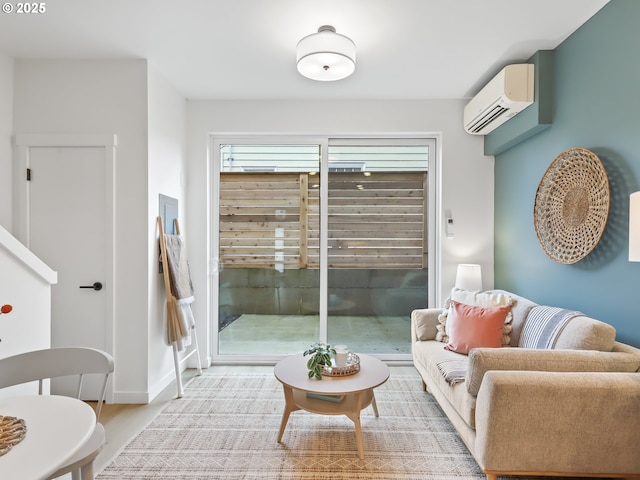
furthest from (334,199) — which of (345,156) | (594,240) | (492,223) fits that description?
(594,240)

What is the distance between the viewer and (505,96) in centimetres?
283

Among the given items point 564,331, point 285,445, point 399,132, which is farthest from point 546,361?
point 399,132

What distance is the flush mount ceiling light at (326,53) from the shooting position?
92.0 inches

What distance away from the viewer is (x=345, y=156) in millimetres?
3947

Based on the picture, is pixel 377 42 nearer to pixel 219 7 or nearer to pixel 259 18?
pixel 259 18

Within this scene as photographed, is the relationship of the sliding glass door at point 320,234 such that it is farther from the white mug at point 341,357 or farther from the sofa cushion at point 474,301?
the white mug at point 341,357

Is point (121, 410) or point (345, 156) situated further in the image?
point (345, 156)

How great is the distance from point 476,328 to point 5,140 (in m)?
3.74

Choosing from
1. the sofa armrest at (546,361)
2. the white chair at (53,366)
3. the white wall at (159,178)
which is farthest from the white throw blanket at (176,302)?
the sofa armrest at (546,361)

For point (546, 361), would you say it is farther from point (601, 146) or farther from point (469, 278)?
point (469, 278)

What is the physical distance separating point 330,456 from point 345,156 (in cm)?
276

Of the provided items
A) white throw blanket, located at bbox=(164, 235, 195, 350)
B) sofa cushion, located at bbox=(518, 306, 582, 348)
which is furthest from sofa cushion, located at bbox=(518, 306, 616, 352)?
white throw blanket, located at bbox=(164, 235, 195, 350)

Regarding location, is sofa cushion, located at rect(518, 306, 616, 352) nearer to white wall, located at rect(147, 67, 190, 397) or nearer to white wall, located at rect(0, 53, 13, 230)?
white wall, located at rect(147, 67, 190, 397)

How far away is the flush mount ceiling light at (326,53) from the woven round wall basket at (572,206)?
1.57 m
